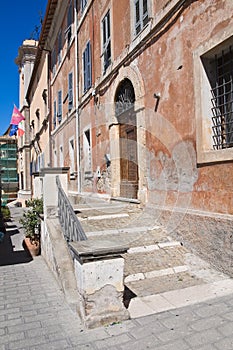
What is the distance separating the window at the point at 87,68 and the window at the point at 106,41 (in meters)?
1.42

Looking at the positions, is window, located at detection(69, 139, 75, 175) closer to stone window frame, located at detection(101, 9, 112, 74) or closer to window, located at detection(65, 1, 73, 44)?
window, located at detection(65, 1, 73, 44)

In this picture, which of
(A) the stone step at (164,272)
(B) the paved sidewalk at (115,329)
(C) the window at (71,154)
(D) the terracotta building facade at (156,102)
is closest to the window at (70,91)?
(D) the terracotta building facade at (156,102)

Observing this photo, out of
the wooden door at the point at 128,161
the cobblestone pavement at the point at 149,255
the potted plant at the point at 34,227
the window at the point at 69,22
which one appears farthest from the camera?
the window at the point at 69,22

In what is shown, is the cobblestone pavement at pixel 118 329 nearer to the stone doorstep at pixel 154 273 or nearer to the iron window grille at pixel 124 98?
the stone doorstep at pixel 154 273

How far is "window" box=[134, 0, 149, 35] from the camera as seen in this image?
22.7 feet

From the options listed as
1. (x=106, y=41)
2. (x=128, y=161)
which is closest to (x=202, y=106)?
(x=128, y=161)

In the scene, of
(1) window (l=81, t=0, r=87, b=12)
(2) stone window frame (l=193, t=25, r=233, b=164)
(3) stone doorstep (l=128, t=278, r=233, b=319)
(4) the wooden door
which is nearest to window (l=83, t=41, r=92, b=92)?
(1) window (l=81, t=0, r=87, b=12)

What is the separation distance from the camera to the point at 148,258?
4.68 m

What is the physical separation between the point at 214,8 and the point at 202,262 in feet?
12.5

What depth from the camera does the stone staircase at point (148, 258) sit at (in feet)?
13.1

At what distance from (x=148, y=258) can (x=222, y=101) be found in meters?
2.74

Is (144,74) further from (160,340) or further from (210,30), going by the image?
(160,340)

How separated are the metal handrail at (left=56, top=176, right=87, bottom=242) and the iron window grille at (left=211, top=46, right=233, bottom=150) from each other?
251cm

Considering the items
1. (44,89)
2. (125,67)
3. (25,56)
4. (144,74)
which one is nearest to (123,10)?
(125,67)
